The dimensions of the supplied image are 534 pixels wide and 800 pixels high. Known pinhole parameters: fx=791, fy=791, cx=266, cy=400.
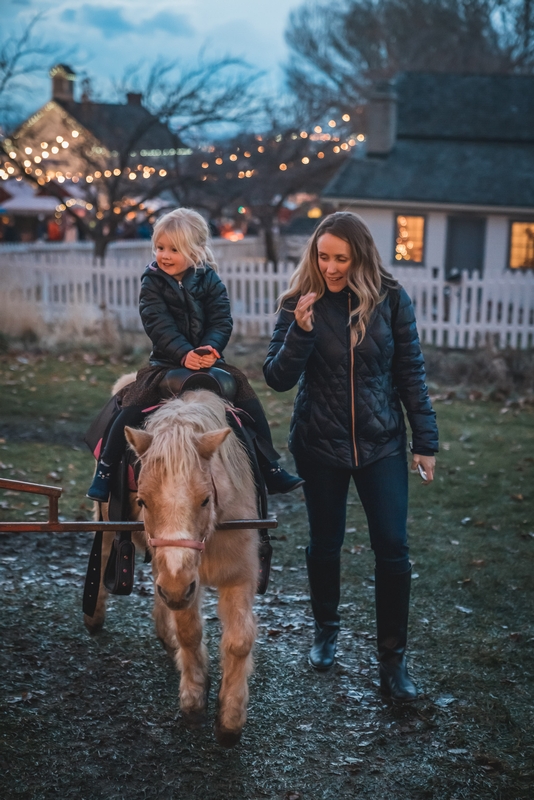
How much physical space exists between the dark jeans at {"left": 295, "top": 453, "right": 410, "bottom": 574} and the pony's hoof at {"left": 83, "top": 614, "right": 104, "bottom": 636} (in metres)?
1.44

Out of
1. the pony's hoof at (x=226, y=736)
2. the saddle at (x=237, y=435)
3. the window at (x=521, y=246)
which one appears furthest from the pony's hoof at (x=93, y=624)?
the window at (x=521, y=246)

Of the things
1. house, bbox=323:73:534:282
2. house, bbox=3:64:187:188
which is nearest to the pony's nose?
house, bbox=3:64:187:188

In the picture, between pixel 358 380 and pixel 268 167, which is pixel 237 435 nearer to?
pixel 358 380

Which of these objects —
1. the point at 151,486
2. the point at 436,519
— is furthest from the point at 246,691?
the point at 436,519

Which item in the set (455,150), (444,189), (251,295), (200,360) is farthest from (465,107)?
(200,360)

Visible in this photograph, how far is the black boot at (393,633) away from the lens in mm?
3799

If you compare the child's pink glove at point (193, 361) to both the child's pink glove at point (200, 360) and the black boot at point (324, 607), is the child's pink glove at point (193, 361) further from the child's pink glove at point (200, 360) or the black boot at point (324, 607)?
the black boot at point (324, 607)

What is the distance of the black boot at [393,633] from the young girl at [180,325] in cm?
67

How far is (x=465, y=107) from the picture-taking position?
2473cm

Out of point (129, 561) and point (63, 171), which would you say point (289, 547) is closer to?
point (129, 561)

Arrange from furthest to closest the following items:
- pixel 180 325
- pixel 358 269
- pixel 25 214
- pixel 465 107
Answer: pixel 25 214 → pixel 465 107 → pixel 180 325 → pixel 358 269

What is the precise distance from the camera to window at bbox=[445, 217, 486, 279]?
22.4 meters

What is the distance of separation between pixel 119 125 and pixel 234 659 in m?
16.9

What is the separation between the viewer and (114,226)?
17.5 m
